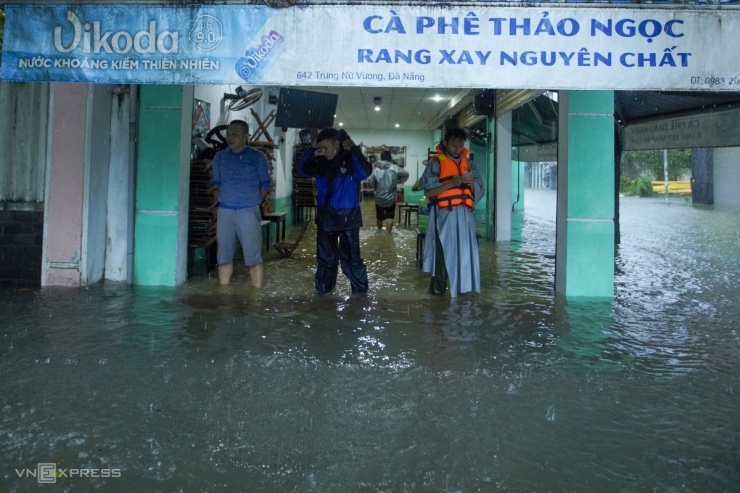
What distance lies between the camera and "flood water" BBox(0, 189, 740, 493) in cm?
274

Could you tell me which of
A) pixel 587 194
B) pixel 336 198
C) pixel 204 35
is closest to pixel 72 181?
pixel 204 35

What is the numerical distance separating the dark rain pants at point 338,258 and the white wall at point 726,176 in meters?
23.5

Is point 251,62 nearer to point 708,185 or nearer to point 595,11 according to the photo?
point 595,11

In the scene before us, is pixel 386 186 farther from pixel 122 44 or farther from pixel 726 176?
pixel 726 176

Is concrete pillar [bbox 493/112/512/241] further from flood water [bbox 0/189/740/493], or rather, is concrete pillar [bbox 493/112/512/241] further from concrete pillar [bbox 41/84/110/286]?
concrete pillar [bbox 41/84/110/286]

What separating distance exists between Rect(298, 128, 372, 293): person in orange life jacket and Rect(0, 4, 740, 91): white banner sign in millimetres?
1739

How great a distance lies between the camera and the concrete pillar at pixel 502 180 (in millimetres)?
12617

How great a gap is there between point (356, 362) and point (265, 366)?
0.62 m

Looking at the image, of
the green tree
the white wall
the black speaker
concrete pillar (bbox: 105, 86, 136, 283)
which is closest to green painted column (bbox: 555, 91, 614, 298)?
concrete pillar (bbox: 105, 86, 136, 283)

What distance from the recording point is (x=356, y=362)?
425cm

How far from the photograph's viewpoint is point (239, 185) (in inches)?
258

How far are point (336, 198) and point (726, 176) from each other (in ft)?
84.1

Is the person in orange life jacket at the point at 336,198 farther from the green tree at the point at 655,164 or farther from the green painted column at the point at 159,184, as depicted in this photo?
the green tree at the point at 655,164

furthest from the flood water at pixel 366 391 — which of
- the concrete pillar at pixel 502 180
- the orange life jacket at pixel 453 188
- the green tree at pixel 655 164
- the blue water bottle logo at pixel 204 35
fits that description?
the green tree at pixel 655 164
